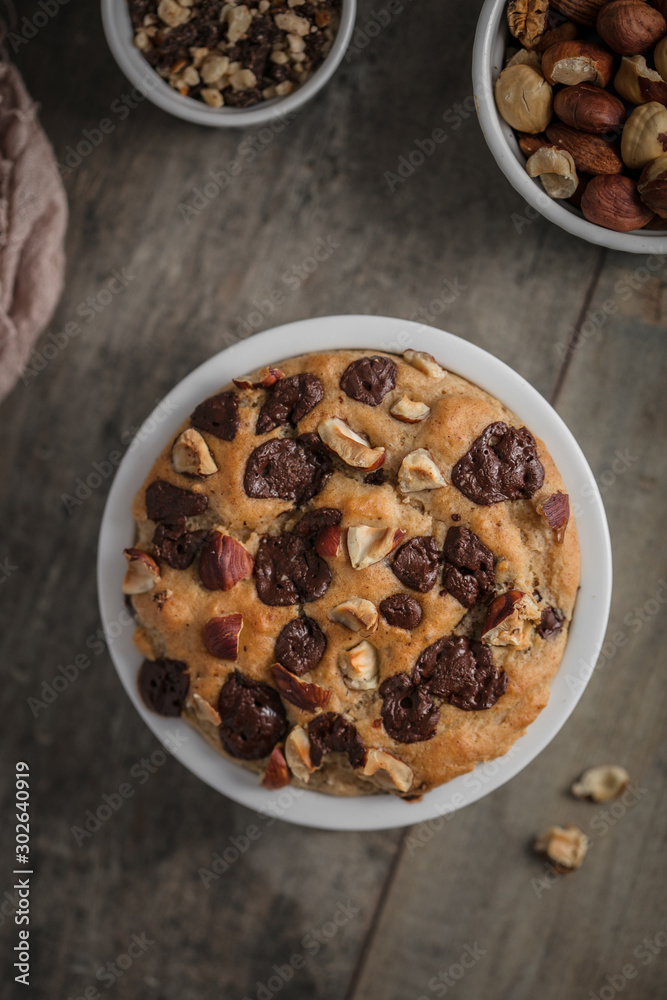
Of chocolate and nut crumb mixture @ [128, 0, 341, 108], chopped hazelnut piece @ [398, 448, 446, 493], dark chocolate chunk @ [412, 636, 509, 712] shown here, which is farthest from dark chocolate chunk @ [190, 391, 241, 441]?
chocolate and nut crumb mixture @ [128, 0, 341, 108]

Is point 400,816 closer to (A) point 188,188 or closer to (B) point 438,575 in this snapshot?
(B) point 438,575

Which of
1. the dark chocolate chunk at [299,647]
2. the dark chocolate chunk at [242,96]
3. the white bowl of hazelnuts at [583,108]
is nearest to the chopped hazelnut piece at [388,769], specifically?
the dark chocolate chunk at [299,647]

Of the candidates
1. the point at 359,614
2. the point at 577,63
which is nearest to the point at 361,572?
the point at 359,614

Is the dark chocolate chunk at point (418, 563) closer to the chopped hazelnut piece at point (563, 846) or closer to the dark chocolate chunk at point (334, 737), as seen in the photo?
the dark chocolate chunk at point (334, 737)

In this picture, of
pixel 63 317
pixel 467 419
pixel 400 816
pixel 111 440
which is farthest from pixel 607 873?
pixel 63 317

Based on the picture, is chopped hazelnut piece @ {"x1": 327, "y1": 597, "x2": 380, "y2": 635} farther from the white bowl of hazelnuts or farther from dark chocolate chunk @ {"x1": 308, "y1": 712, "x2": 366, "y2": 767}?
the white bowl of hazelnuts
